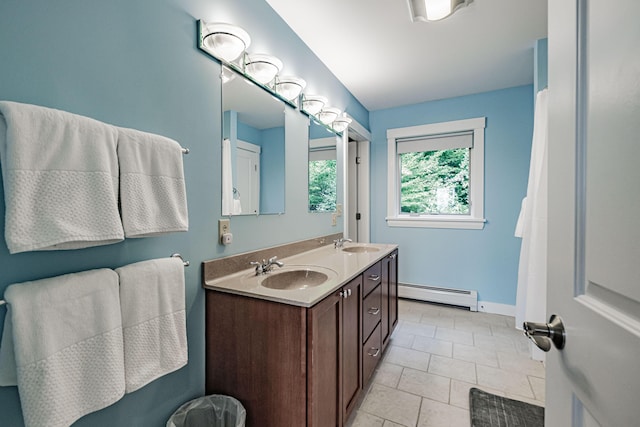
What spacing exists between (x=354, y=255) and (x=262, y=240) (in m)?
0.74

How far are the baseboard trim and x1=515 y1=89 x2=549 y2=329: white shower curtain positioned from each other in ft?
2.52

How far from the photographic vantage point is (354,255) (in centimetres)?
203

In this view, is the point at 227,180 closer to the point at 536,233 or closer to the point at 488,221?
the point at 536,233

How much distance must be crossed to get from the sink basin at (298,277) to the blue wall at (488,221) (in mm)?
2214

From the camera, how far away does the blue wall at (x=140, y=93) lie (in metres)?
0.75

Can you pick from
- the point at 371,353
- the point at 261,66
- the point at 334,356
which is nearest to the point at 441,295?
the point at 371,353

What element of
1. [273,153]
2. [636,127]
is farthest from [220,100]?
[636,127]

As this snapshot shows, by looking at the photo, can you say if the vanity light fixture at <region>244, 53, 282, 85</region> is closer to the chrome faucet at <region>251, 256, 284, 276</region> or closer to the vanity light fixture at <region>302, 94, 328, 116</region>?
the vanity light fixture at <region>302, 94, 328, 116</region>

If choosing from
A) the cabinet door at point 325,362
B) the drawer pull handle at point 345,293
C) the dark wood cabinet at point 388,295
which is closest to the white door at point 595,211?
the cabinet door at point 325,362

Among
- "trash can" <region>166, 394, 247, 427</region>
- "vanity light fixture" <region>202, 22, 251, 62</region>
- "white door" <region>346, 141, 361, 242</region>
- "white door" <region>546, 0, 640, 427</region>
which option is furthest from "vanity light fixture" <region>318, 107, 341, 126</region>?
"trash can" <region>166, 394, 247, 427</region>

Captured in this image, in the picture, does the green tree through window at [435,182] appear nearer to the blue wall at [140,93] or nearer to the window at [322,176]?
the window at [322,176]

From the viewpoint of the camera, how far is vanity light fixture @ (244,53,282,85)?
1.48 metres

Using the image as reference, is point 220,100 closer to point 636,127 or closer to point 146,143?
point 146,143

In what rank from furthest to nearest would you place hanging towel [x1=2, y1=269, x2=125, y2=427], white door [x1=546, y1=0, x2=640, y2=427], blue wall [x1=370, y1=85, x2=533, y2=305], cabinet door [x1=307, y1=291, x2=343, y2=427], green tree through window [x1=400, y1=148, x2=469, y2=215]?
green tree through window [x1=400, y1=148, x2=469, y2=215] → blue wall [x1=370, y1=85, x2=533, y2=305] → cabinet door [x1=307, y1=291, x2=343, y2=427] → hanging towel [x1=2, y1=269, x2=125, y2=427] → white door [x1=546, y1=0, x2=640, y2=427]
